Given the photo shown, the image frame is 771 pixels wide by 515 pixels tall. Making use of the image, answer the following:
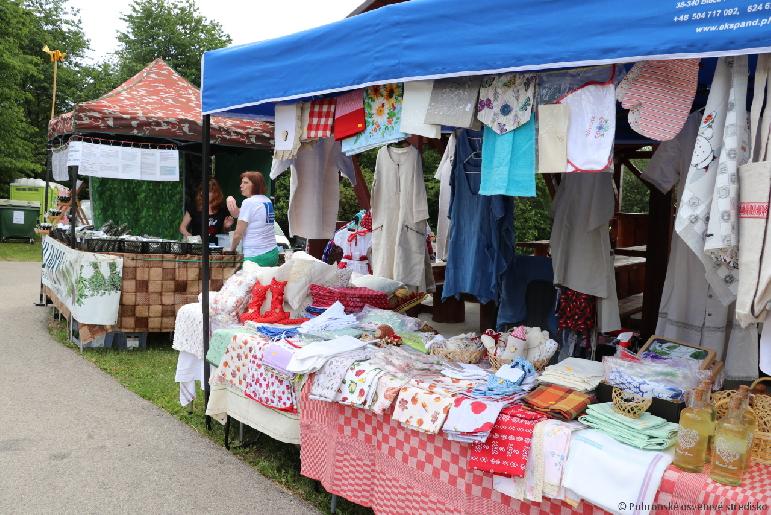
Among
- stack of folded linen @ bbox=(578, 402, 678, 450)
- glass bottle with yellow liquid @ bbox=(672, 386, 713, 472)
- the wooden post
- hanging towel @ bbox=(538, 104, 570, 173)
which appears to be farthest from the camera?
the wooden post

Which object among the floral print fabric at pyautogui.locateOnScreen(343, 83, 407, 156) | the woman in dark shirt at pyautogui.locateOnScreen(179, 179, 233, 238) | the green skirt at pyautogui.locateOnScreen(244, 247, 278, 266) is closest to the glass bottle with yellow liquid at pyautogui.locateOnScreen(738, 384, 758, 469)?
the floral print fabric at pyautogui.locateOnScreen(343, 83, 407, 156)

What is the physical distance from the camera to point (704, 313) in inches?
166

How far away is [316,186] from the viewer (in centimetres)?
542

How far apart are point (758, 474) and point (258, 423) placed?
109 inches

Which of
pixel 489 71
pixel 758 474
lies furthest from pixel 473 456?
pixel 489 71

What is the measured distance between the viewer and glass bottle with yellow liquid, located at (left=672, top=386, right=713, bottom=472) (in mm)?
2365

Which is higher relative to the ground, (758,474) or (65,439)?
(758,474)

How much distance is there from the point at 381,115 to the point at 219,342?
182 cm

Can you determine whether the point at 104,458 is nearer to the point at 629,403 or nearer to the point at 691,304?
the point at 629,403

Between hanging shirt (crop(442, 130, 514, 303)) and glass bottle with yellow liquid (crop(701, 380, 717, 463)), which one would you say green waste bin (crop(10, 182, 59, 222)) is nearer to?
hanging shirt (crop(442, 130, 514, 303))

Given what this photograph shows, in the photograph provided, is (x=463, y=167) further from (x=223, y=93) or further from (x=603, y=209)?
(x=223, y=93)

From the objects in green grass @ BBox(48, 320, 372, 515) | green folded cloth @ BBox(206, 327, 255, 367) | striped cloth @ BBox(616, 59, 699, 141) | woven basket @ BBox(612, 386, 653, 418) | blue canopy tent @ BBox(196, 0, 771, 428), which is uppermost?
blue canopy tent @ BBox(196, 0, 771, 428)

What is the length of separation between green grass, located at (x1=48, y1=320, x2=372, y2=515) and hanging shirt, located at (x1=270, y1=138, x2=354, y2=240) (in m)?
1.65

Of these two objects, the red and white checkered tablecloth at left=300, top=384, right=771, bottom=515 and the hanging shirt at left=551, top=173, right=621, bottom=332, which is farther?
the hanging shirt at left=551, top=173, right=621, bottom=332
